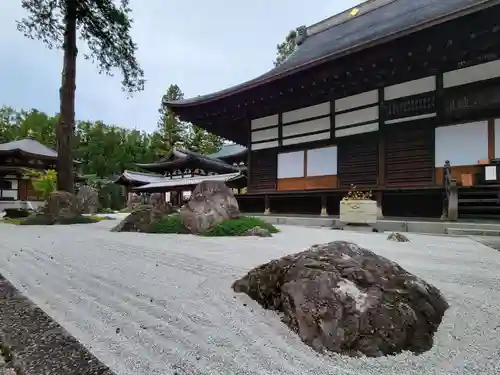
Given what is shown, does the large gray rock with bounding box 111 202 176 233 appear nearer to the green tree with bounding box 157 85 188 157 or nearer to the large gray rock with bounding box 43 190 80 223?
the large gray rock with bounding box 43 190 80 223

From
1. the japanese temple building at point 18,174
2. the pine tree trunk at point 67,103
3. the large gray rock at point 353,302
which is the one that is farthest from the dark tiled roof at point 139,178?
the large gray rock at point 353,302

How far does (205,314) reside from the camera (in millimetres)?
1677

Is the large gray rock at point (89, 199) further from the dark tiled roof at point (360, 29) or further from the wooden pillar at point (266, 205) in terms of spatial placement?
the wooden pillar at point (266, 205)

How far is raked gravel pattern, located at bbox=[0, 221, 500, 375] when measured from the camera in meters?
1.20

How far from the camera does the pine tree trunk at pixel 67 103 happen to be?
9453mm

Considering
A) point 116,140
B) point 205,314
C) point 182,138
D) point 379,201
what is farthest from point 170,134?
point 205,314

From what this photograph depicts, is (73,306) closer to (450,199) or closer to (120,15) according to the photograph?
(450,199)

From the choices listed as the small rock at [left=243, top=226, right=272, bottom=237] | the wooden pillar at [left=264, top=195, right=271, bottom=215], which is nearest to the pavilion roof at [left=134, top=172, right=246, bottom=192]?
the wooden pillar at [left=264, top=195, right=271, bottom=215]

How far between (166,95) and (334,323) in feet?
130

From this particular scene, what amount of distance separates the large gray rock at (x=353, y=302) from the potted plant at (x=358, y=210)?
461 cm

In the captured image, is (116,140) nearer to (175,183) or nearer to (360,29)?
(175,183)

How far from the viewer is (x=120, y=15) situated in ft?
32.2

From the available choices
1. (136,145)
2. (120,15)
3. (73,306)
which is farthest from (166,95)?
(73,306)

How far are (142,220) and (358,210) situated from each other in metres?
4.22
